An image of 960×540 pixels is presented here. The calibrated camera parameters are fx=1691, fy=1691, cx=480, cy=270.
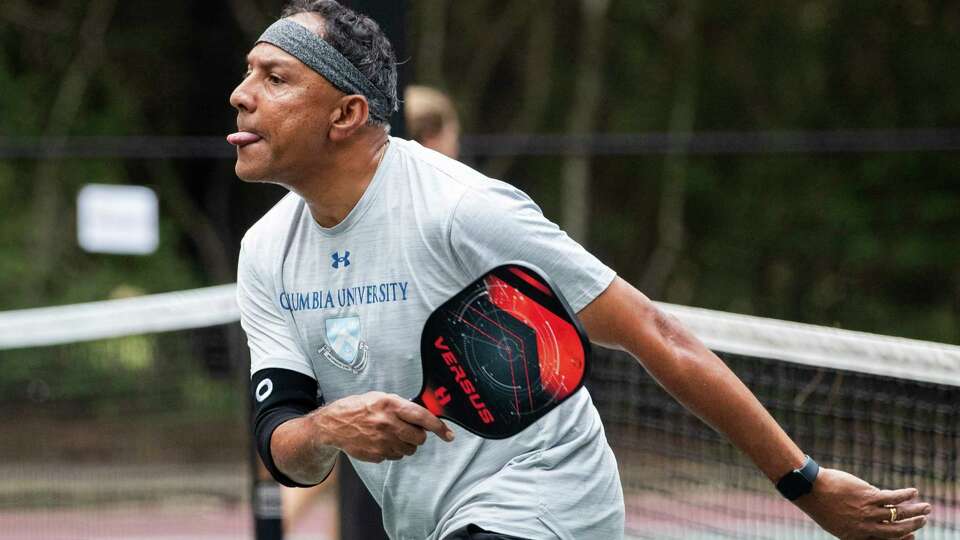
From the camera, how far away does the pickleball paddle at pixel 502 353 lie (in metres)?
2.96

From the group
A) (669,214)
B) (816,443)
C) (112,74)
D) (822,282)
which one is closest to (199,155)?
(112,74)

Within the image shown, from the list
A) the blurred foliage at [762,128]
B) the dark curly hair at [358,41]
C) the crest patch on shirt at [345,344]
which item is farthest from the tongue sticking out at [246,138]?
the blurred foliage at [762,128]

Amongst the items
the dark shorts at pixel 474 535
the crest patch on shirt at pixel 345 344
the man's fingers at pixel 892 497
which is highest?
the crest patch on shirt at pixel 345 344

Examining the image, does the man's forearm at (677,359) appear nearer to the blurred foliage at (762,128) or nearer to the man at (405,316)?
the man at (405,316)

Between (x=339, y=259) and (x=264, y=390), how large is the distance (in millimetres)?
324

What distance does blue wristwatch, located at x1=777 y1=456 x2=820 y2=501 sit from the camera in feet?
10.8

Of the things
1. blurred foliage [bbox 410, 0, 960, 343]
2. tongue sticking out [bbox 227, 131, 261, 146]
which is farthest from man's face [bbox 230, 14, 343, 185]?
blurred foliage [bbox 410, 0, 960, 343]

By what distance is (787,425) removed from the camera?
25.5 ft

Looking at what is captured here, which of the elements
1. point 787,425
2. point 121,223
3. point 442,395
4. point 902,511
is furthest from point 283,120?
Answer: point 121,223

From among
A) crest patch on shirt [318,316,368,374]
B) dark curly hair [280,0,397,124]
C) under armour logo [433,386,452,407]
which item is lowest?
under armour logo [433,386,452,407]

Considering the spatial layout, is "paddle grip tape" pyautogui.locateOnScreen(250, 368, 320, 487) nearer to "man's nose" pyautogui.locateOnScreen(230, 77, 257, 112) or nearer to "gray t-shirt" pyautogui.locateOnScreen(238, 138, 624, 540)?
"gray t-shirt" pyautogui.locateOnScreen(238, 138, 624, 540)

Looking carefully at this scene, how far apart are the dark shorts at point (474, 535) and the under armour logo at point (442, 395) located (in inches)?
11.6

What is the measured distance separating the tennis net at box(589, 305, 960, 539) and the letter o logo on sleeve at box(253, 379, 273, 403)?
2267 mm

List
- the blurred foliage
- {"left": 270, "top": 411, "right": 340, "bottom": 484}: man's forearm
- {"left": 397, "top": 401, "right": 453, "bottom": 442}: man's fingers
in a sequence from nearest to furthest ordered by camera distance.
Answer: {"left": 397, "top": 401, "right": 453, "bottom": 442}: man's fingers
{"left": 270, "top": 411, "right": 340, "bottom": 484}: man's forearm
the blurred foliage
